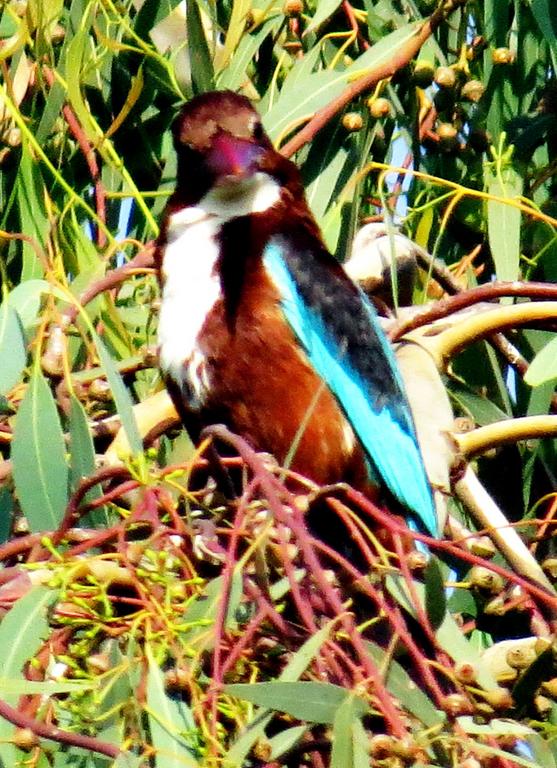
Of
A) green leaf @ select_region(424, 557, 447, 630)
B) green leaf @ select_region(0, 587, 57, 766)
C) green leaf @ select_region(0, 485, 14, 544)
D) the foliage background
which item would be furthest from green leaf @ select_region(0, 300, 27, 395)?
green leaf @ select_region(424, 557, 447, 630)

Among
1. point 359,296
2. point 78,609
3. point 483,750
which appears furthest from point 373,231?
point 483,750

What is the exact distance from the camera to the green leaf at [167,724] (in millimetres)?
1593

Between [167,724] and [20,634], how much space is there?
0.19 metres

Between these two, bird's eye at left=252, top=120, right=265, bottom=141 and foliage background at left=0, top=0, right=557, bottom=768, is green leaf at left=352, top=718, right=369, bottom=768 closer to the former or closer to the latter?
foliage background at left=0, top=0, right=557, bottom=768

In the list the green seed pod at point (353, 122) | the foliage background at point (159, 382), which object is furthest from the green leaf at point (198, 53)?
the green seed pod at point (353, 122)

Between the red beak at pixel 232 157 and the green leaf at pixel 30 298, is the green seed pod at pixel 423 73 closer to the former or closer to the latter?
the red beak at pixel 232 157

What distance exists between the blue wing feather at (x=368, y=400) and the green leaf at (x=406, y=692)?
96cm

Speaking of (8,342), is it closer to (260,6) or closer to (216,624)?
(216,624)

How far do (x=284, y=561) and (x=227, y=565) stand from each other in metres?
0.05

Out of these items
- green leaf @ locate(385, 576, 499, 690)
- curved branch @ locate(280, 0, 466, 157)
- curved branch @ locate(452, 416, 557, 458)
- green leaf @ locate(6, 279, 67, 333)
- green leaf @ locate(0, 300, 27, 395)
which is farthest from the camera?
curved branch @ locate(280, 0, 466, 157)

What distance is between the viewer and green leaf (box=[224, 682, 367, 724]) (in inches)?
58.8

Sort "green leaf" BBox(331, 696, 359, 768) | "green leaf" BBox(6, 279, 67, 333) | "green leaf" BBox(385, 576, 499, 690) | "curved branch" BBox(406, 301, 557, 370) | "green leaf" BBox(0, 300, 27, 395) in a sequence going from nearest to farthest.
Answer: "green leaf" BBox(331, 696, 359, 768) → "green leaf" BBox(385, 576, 499, 690) → "green leaf" BBox(0, 300, 27, 395) → "green leaf" BBox(6, 279, 67, 333) → "curved branch" BBox(406, 301, 557, 370)

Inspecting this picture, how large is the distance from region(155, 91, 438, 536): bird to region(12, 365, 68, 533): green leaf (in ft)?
1.42

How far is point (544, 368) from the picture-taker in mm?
2096
